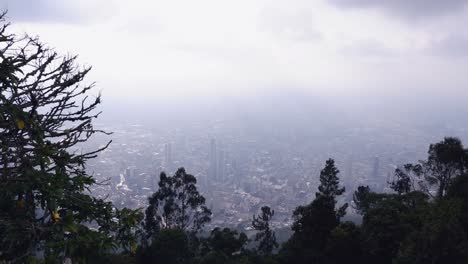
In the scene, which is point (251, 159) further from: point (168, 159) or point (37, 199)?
point (37, 199)

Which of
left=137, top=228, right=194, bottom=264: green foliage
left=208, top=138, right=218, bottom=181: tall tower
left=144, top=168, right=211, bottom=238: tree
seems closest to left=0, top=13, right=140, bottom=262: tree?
left=137, top=228, right=194, bottom=264: green foliage

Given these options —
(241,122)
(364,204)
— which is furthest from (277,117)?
(364,204)

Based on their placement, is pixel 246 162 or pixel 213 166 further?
pixel 246 162

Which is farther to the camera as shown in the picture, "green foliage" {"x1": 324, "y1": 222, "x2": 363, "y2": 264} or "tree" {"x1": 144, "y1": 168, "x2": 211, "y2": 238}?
"tree" {"x1": 144, "y1": 168, "x2": 211, "y2": 238}

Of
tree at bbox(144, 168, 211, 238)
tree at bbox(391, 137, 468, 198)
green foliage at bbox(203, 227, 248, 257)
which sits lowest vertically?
green foliage at bbox(203, 227, 248, 257)

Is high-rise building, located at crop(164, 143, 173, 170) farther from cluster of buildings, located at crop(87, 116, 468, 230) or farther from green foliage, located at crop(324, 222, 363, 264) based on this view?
green foliage, located at crop(324, 222, 363, 264)

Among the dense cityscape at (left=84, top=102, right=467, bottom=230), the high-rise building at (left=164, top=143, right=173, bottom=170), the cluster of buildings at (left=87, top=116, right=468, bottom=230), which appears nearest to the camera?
the cluster of buildings at (left=87, top=116, right=468, bottom=230)

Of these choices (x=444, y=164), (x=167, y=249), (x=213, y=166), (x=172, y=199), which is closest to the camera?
(x=167, y=249)

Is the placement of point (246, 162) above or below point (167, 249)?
above

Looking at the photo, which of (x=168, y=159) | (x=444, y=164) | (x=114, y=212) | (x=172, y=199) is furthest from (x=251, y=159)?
(x=114, y=212)

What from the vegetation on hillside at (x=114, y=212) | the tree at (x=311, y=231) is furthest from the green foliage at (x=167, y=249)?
the tree at (x=311, y=231)

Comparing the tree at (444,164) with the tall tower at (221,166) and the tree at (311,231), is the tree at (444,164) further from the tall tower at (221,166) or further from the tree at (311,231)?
the tall tower at (221,166)

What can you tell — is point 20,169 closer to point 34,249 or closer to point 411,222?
point 34,249
